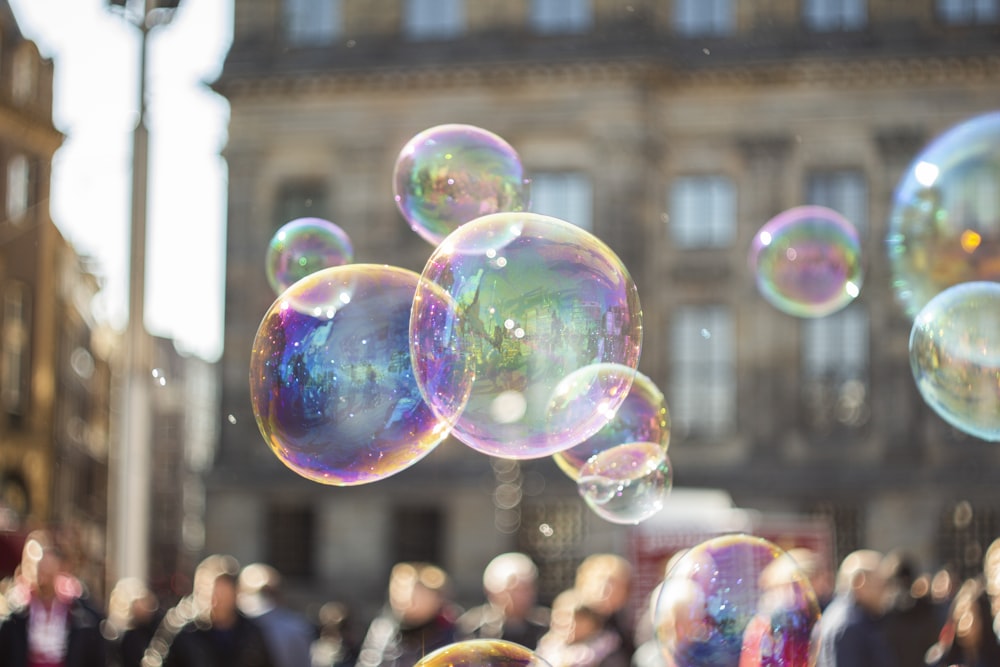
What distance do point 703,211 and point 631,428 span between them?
23.4 m

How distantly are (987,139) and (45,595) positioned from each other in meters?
6.62

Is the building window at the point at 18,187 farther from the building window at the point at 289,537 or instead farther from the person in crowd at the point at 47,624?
the person in crowd at the point at 47,624

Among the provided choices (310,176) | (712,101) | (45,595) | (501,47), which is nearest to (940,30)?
(712,101)

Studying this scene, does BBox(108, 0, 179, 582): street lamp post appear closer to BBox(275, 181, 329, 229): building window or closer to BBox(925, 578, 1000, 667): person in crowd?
BBox(925, 578, 1000, 667): person in crowd

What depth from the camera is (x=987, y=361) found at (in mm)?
9250

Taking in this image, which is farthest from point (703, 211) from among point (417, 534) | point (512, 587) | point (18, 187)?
point (512, 587)

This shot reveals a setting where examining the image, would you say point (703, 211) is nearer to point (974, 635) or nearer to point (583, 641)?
point (583, 641)

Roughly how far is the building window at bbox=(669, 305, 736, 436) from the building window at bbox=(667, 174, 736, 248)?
1424 millimetres

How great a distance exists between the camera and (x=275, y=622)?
37.1 ft

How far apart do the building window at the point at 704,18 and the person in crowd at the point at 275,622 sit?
75.4 ft

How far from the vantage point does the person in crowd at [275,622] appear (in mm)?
11109

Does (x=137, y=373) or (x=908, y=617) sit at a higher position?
(x=137, y=373)

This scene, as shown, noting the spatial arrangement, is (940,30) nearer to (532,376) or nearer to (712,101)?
(712,101)

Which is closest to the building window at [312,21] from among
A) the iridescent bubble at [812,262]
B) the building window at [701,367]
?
the building window at [701,367]
